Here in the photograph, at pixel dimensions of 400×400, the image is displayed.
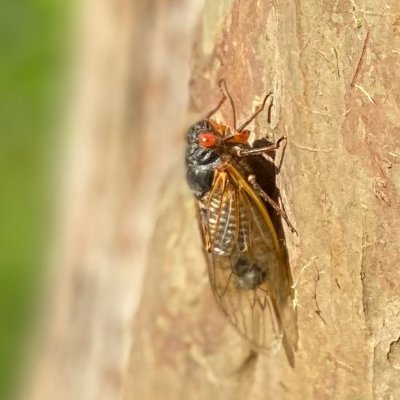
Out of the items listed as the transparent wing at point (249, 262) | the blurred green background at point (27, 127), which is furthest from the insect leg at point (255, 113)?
the blurred green background at point (27, 127)

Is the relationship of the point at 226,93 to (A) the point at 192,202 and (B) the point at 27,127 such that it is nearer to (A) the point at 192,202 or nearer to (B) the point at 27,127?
(A) the point at 192,202

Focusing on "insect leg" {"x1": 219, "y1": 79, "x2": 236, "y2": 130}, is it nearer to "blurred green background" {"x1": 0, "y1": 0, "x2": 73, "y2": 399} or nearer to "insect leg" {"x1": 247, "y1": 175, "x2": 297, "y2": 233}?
"insect leg" {"x1": 247, "y1": 175, "x2": 297, "y2": 233}

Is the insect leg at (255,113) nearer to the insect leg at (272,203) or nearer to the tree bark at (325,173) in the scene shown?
the tree bark at (325,173)

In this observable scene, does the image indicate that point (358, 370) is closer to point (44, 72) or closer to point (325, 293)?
point (325, 293)

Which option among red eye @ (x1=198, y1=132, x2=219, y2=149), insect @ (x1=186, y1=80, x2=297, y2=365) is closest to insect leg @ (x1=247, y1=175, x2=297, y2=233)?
insect @ (x1=186, y1=80, x2=297, y2=365)

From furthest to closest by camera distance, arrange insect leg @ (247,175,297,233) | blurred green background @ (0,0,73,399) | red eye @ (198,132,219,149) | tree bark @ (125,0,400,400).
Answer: blurred green background @ (0,0,73,399), red eye @ (198,132,219,149), insect leg @ (247,175,297,233), tree bark @ (125,0,400,400)
